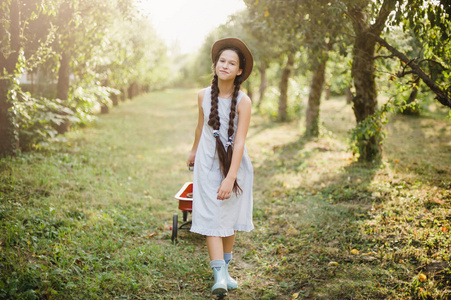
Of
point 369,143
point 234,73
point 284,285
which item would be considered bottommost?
point 284,285

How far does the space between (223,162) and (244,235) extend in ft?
6.61

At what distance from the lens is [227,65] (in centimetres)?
336

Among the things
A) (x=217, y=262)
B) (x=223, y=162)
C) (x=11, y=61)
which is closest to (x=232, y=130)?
(x=223, y=162)

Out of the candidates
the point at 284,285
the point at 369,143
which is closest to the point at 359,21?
the point at 369,143

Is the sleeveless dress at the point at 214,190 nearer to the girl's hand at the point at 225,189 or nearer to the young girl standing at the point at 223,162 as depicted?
the young girl standing at the point at 223,162

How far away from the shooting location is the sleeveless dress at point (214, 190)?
3.33m

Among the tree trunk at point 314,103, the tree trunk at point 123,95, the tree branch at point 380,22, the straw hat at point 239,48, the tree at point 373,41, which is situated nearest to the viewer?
the straw hat at point 239,48

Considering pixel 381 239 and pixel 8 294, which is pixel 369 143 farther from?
pixel 8 294

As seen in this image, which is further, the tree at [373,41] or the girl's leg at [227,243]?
the tree at [373,41]

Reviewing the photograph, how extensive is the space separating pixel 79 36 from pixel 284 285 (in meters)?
7.35

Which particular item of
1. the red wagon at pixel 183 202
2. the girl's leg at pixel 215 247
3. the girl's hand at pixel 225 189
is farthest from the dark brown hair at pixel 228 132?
the red wagon at pixel 183 202

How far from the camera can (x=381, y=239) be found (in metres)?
4.18

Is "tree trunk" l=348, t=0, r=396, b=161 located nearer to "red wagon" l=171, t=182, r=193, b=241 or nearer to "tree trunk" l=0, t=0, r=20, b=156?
"red wagon" l=171, t=182, r=193, b=241

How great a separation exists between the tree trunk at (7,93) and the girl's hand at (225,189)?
4.85m
